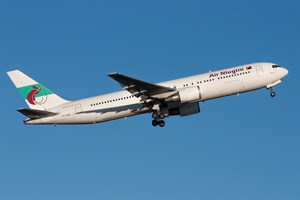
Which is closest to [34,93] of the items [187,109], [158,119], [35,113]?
[35,113]

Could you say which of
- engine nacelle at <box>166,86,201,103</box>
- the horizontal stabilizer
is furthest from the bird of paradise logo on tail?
engine nacelle at <box>166,86,201,103</box>

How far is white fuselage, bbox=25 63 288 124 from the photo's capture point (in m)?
51.5

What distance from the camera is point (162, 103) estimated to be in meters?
52.5

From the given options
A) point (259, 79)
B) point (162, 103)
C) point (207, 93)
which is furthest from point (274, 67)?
point (162, 103)

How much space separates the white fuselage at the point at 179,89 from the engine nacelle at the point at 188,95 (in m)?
0.57

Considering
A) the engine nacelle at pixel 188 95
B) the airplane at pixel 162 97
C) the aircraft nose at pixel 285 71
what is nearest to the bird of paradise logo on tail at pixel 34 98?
the airplane at pixel 162 97

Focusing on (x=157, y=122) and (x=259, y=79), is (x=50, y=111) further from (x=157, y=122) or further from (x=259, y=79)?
(x=259, y=79)

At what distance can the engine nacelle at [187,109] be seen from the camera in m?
53.6

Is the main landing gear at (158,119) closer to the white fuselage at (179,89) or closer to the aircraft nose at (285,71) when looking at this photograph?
the white fuselage at (179,89)

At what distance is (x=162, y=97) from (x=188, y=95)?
2366mm

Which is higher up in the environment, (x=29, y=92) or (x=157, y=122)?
(x=29, y=92)

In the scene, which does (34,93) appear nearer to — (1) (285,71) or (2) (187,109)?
(2) (187,109)

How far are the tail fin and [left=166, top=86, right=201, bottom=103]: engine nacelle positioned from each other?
37.2ft

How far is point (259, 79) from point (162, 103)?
345 inches
